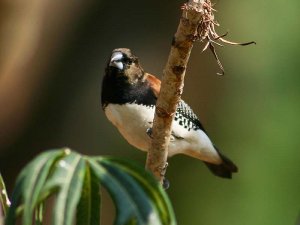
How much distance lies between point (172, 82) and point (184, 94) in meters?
4.02

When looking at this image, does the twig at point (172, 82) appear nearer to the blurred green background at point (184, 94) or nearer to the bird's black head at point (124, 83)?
the bird's black head at point (124, 83)

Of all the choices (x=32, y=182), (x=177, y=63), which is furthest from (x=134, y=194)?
(x=177, y=63)

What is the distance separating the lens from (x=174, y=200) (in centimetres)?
670

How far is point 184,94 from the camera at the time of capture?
254 inches

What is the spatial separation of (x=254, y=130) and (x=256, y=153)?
0.22 meters

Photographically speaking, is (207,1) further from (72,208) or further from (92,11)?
(92,11)

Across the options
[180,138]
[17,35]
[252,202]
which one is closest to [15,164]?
[17,35]

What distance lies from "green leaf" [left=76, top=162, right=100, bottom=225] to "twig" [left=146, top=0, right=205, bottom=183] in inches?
25.2

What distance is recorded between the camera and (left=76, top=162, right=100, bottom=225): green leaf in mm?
1730

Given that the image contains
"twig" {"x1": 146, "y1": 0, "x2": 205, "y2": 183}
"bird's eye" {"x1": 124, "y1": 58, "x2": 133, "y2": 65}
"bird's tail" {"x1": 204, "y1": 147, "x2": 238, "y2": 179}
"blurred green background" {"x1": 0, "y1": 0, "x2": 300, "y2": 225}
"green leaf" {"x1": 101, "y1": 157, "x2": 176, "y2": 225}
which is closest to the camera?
"green leaf" {"x1": 101, "y1": 157, "x2": 176, "y2": 225}

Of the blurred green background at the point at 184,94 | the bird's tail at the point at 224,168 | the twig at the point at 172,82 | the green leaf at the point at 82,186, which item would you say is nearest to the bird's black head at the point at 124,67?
the bird's tail at the point at 224,168

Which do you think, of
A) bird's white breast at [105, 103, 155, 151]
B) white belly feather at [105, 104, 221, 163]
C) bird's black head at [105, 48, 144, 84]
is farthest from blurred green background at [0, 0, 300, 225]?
bird's white breast at [105, 103, 155, 151]

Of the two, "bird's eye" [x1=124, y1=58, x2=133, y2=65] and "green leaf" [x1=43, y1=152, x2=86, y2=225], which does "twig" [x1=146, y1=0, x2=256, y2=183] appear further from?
"bird's eye" [x1=124, y1=58, x2=133, y2=65]

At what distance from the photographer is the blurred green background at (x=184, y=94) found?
636 cm
